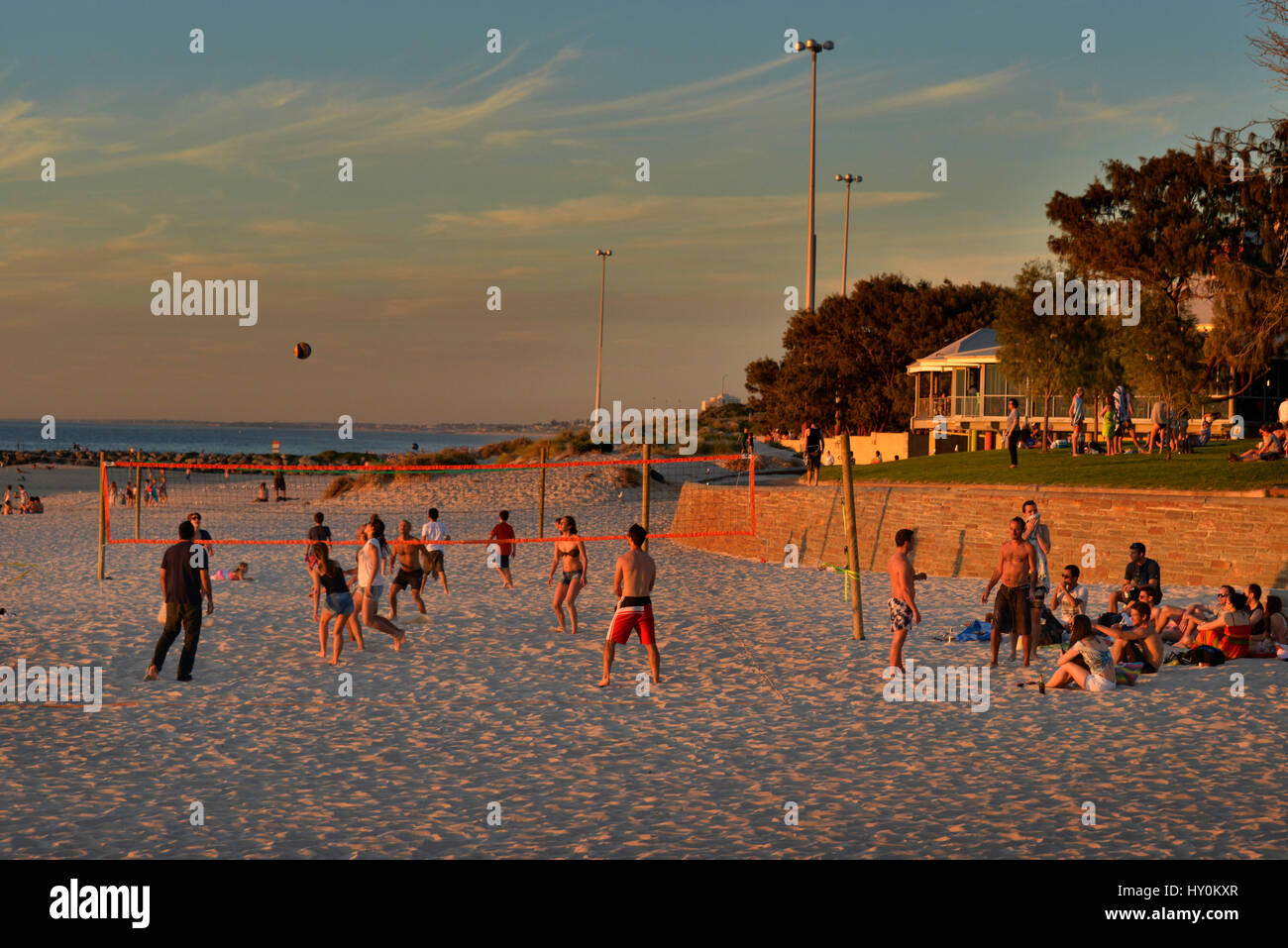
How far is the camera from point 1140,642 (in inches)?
503

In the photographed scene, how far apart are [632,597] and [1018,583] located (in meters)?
4.13

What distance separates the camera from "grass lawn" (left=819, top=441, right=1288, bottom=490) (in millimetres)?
21781

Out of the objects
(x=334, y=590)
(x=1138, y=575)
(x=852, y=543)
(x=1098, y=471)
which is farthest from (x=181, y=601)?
(x=1098, y=471)

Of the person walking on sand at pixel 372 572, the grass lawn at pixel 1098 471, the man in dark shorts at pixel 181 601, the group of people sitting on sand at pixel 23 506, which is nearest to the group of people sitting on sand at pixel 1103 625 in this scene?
the person walking on sand at pixel 372 572

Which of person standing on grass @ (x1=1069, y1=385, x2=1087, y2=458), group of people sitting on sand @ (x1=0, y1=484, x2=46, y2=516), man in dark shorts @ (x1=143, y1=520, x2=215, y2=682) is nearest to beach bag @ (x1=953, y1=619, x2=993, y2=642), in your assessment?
man in dark shorts @ (x1=143, y1=520, x2=215, y2=682)

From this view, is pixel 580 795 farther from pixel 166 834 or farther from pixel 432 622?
pixel 432 622

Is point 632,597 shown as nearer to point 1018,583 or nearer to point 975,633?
point 1018,583

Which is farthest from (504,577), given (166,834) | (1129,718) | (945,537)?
(166,834)

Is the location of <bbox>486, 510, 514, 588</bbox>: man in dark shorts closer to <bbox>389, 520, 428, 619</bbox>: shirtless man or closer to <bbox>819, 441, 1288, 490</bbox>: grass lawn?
<bbox>389, 520, 428, 619</bbox>: shirtless man

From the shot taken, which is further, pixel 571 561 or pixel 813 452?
pixel 813 452

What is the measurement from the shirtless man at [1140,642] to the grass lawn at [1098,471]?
370 inches

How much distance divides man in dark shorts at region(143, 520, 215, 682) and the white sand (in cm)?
27

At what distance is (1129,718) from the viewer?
34.9 feet
